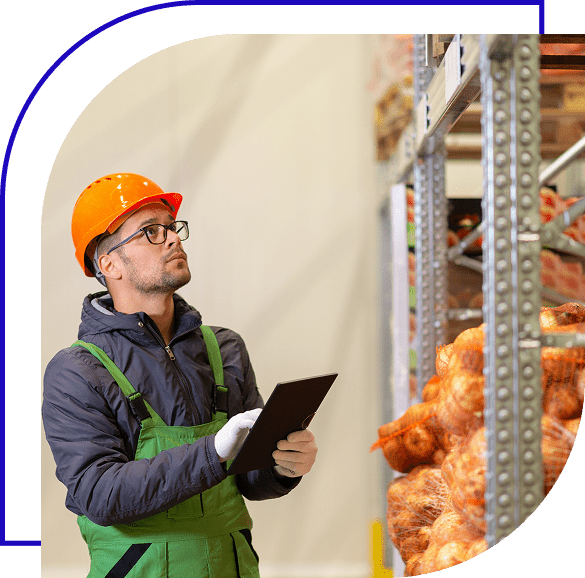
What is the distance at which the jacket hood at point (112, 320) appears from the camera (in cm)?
154

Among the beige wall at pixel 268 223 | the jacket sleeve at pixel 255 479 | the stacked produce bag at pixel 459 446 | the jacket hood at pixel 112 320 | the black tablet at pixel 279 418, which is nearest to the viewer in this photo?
the black tablet at pixel 279 418

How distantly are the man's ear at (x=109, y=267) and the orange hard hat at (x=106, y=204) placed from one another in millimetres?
60

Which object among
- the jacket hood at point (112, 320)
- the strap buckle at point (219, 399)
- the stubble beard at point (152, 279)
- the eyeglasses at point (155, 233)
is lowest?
the strap buckle at point (219, 399)

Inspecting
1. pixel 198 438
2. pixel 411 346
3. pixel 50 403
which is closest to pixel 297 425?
pixel 198 438

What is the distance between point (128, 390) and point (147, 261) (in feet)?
1.07

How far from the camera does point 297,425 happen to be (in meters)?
1.45

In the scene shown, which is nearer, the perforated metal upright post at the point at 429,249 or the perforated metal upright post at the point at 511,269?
the perforated metal upright post at the point at 511,269

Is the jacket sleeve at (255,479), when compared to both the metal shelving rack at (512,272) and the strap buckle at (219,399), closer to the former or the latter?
the strap buckle at (219,399)

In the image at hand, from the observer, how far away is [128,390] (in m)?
1.48

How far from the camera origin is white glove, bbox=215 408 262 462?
137cm

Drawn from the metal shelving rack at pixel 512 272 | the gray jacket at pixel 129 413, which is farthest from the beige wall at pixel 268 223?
the metal shelving rack at pixel 512 272

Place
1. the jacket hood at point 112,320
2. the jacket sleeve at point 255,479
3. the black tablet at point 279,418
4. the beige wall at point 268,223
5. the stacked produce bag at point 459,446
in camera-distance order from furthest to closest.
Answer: the beige wall at point 268,223, the jacket sleeve at point 255,479, the jacket hood at point 112,320, the stacked produce bag at point 459,446, the black tablet at point 279,418

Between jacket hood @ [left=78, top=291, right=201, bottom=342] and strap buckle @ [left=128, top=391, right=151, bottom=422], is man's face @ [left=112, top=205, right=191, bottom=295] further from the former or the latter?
strap buckle @ [left=128, top=391, right=151, bottom=422]

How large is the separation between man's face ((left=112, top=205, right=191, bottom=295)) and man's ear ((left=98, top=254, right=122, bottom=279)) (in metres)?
0.02
